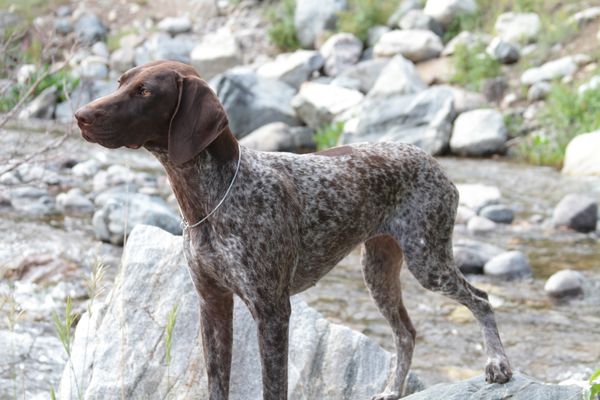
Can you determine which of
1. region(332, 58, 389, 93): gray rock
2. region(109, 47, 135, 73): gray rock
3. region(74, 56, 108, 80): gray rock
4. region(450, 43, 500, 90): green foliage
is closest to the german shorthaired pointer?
region(450, 43, 500, 90): green foliage

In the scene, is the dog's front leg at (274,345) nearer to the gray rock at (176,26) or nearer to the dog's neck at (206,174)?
the dog's neck at (206,174)

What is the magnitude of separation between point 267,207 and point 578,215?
7.13m

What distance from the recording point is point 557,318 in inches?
298

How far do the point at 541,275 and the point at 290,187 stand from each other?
5.46 metres

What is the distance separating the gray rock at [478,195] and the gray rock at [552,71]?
411 cm

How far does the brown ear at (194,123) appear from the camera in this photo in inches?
132

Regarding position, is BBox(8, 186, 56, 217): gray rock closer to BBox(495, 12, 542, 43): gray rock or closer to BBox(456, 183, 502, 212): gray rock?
BBox(456, 183, 502, 212): gray rock

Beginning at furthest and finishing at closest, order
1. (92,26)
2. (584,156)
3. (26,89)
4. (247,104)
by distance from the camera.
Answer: (92,26)
(247,104)
(584,156)
(26,89)

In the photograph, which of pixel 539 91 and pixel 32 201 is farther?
pixel 539 91

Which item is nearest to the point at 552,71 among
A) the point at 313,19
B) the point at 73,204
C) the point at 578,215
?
the point at 578,215

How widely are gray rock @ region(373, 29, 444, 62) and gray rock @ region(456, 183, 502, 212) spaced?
20.1ft

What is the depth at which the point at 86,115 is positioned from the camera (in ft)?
Result: 10.6

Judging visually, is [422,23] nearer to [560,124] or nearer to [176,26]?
[560,124]

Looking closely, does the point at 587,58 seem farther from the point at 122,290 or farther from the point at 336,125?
Answer: the point at 122,290
